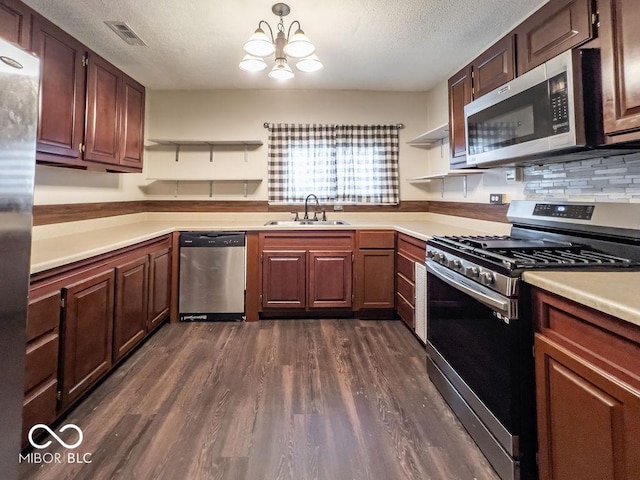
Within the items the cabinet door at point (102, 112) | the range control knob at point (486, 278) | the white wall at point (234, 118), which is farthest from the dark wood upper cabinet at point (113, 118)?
the range control knob at point (486, 278)

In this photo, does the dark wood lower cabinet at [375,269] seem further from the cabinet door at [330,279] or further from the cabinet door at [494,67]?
the cabinet door at [494,67]

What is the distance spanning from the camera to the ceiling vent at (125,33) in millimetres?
2330

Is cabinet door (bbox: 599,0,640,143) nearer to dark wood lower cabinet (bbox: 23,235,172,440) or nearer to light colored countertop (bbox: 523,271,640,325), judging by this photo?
light colored countertop (bbox: 523,271,640,325)

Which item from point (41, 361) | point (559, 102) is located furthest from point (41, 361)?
point (559, 102)

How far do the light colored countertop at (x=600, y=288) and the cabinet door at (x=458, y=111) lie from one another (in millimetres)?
1414

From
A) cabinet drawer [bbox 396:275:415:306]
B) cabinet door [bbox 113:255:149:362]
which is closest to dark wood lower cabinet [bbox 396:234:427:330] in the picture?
cabinet drawer [bbox 396:275:415:306]

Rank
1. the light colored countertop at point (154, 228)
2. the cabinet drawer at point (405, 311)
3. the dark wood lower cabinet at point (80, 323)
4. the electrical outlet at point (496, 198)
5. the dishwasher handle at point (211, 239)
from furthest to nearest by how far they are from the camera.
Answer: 1. the dishwasher handle at point (211, 239)
2. the cabinet drawer at point (405, 311)
3. the electrical outlet at point (496, 198)
4. the light colored countertop at point (154, 228)
5. the dark wood lower cabinet at point (80, 323)

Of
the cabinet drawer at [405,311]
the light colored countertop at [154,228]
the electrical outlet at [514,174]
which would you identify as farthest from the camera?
the cabinet drawer at [405,311]

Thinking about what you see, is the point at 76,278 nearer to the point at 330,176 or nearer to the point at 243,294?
the point at 243,294

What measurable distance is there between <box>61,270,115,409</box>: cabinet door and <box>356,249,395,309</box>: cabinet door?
203 centimetres

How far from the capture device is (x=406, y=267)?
2.97 m

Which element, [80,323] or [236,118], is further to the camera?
[236,118]

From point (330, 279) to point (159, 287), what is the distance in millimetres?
1499

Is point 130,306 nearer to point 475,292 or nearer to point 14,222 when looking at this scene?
point 14,222
